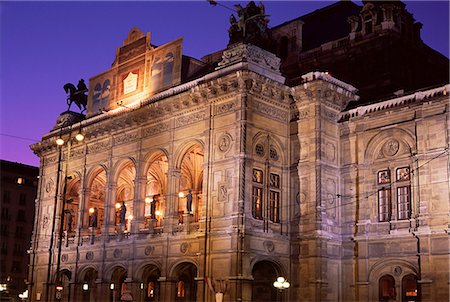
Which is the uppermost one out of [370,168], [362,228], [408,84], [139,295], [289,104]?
[408,84]

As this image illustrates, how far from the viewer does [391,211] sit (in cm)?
3681

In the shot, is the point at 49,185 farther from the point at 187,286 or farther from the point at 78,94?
the point at 187,286

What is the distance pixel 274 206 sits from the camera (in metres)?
38.8

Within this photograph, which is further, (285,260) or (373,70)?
(373,70)

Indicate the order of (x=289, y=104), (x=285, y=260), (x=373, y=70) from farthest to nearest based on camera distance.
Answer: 1. (x=373, y=70)
2. (x=289, y=104)
3. (x=285, y=260)

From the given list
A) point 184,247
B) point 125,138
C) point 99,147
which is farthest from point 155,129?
point 184,247

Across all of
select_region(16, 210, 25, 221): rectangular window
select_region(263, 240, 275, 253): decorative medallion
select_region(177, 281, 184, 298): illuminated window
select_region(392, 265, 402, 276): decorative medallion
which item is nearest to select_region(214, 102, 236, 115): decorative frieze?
select_region(263, 240, 275, 253): decorative medallion

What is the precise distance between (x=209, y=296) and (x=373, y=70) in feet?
64.2

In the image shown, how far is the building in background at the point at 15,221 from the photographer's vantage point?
80625 mm

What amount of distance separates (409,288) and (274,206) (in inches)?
341

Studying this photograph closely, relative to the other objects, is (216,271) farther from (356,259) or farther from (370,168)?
(370,168)

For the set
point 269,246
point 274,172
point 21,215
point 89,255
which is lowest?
point 89,255

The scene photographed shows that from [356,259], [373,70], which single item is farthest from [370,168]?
[373,70]

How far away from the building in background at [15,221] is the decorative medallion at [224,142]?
163 ft
